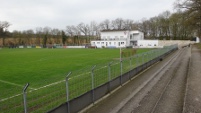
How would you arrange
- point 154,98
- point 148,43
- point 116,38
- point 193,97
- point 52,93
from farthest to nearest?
point 116,38, point 148,43, point 154,98, point 193,97, point 52,93

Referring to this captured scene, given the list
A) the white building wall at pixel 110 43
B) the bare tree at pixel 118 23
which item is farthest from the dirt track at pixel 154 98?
the bare tree at pixel 118 23

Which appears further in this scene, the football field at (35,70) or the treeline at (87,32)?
the treeline at (87,32)

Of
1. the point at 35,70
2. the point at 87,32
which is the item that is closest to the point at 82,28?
the point at 87,32

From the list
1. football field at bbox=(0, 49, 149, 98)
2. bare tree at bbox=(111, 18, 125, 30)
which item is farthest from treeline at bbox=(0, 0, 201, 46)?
football field at bbox=(0, 49, 149, 98)

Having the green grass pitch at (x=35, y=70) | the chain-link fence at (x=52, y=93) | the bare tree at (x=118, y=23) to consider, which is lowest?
the green grass pitch at (x=35, y=70)

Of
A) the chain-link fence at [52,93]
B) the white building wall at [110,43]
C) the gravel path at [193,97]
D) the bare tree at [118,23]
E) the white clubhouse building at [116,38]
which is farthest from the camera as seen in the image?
the bare tree at [118,23]

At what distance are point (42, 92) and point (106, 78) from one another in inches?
154

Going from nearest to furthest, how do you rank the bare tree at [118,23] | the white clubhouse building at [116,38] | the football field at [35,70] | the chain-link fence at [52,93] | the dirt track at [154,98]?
the chain-link fence at [52,93] < the dirt track at [154,98] < the football field at [35,70] < the white clubhouse building at [116,38] < the bare tree at [118,23]

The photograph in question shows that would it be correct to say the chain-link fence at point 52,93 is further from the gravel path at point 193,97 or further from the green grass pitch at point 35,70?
the gravel path at point 193,97

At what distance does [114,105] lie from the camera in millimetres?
9352

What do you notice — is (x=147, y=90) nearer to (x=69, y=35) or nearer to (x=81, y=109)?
(x=81, y=109)

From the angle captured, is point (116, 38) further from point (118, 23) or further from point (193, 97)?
point (193, 97)

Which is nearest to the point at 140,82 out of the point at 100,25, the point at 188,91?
the point at 188,91

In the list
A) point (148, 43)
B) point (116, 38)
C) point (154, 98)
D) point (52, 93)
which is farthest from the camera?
point (116, 38)
